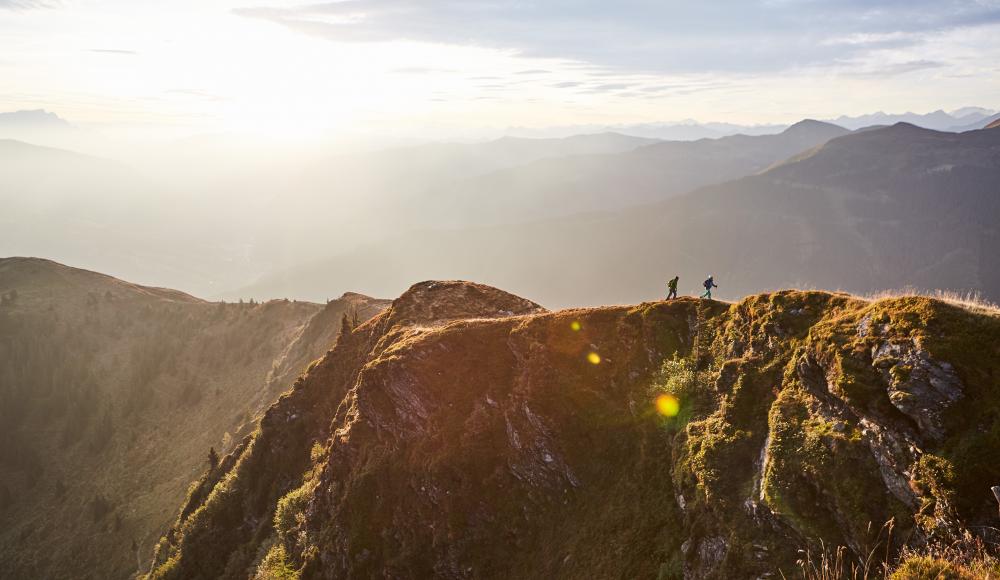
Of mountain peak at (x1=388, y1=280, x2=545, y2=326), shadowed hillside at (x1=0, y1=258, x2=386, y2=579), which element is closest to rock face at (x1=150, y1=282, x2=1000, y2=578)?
mountain peak at (x1=388, y1=280, x2=545, y2=326)

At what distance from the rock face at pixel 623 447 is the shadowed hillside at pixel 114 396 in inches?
1649

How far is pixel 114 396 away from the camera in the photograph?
102 m

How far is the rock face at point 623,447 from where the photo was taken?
16859 millimetres

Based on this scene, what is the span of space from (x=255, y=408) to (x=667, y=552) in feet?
261

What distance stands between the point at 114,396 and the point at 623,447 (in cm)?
11759

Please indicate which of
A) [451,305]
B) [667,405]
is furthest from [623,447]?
[451,305]

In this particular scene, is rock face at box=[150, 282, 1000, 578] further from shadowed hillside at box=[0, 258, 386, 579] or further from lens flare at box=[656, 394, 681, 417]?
shadowed hillside at box=[0, 258, 386, 579]

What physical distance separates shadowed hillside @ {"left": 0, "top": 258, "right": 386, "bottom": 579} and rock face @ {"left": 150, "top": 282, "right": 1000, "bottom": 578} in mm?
41883

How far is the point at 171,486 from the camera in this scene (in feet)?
255

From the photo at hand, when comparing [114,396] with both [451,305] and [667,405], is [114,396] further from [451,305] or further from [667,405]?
[667,405]


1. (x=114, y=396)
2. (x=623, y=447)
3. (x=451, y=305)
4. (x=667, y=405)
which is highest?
(x=451, y=305)

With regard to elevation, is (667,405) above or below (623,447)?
above

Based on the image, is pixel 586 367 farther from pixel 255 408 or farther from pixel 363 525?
pixel 255 408

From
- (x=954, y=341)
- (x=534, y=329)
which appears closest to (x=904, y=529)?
(x=954, y=341)
